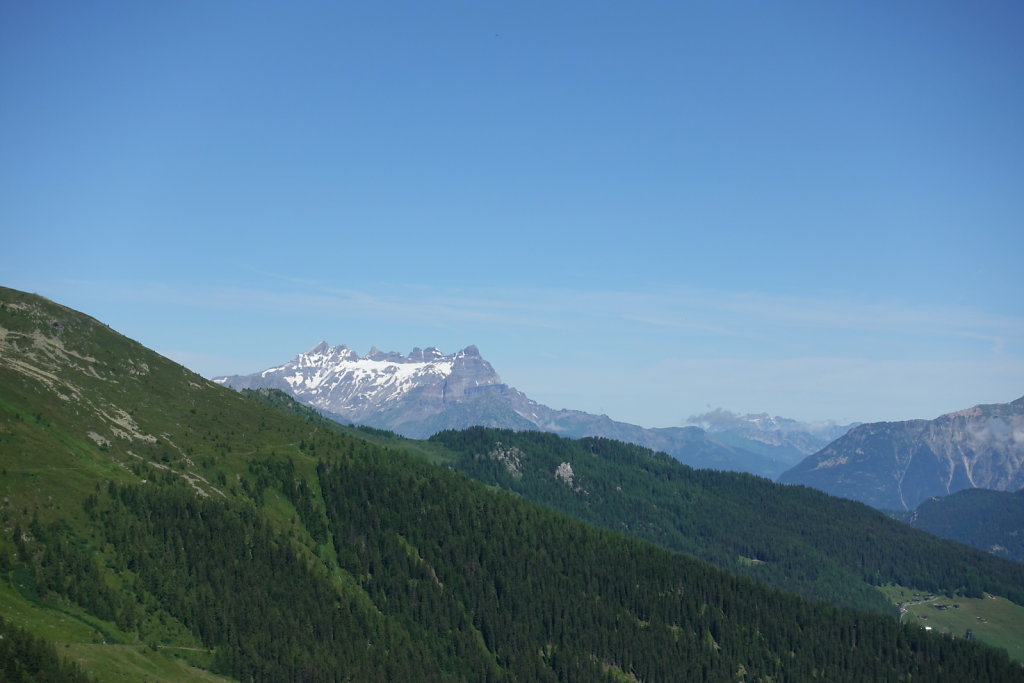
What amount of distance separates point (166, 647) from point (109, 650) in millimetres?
19336

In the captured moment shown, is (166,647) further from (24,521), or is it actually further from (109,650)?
(24,521)

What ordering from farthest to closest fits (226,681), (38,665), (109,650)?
(226,681)
(109,650)
(38,665)

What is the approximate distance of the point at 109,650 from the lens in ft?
576

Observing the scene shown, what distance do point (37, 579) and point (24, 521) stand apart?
57.5 feet

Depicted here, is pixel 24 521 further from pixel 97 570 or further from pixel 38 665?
pixel 38 665

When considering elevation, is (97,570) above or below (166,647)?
above

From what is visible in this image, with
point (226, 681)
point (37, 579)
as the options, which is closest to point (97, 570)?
point (37, 579)

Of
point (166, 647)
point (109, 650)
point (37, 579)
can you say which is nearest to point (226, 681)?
point (166, 647)

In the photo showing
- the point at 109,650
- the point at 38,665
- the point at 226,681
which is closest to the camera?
the point at 38,665

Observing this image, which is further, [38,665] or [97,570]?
[97,570]

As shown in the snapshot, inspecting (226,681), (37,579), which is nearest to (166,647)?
(226,681)

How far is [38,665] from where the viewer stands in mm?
156000

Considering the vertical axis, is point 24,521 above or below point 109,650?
above

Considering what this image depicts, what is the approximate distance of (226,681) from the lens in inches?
7628
